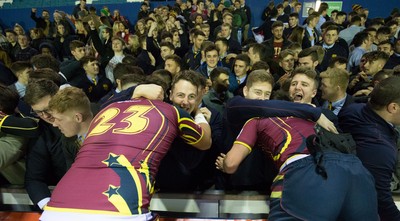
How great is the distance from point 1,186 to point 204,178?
4.53ft

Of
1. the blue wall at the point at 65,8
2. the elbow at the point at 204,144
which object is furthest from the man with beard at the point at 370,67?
the blue wall at the point at 65,8

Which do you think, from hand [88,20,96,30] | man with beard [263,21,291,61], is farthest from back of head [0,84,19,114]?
hand [88,20,96,30]

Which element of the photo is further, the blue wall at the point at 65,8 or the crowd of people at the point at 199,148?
the blue wall at the point at 65,8

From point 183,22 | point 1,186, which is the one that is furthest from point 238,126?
point 183,22

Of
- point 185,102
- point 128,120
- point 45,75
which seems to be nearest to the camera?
point 128,120

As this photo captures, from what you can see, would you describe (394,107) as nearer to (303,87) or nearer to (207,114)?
(303,87)

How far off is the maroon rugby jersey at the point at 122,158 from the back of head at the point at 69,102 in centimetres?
14

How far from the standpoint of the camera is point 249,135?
2.05 metres

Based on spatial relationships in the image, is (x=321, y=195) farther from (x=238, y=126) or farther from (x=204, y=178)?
(x=204, y=178)

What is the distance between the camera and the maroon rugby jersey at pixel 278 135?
1.92 meters

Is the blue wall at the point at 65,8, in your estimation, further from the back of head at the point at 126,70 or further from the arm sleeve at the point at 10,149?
the arm sleeve at the point at 10,149

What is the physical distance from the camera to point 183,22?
900cm

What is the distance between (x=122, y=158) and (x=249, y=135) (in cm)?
79

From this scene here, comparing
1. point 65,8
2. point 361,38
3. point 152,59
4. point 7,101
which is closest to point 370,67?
point 361,38
